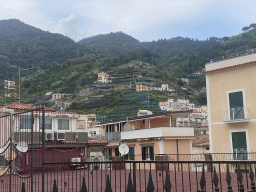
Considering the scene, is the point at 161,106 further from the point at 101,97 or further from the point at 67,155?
the point at 67,155

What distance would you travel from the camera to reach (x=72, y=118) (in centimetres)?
2811

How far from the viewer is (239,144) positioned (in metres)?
20.3

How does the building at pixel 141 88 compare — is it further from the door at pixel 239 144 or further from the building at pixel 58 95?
the door at pixel 239 144

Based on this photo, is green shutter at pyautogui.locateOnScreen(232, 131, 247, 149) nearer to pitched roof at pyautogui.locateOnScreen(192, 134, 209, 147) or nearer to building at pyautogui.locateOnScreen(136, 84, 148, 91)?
pitched roof at pyautogui.locateOnScreen(192, 134, 209, 147)

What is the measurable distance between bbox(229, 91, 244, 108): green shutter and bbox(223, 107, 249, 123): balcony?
0.31 metres

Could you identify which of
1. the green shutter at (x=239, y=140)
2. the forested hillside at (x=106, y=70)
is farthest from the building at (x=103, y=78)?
the green shutter at (x=239, y=140)

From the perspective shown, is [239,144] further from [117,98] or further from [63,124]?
[117,98]

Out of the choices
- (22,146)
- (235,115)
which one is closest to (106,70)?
(235,115)

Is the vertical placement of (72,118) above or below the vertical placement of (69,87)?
below

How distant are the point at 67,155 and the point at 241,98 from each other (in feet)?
Result: 49.4

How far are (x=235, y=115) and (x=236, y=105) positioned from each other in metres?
0.73

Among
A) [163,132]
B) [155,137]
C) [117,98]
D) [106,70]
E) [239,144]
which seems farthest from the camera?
[106,70]

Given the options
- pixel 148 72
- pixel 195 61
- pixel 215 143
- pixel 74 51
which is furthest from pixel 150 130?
pixel 74 51

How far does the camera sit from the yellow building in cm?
2006
